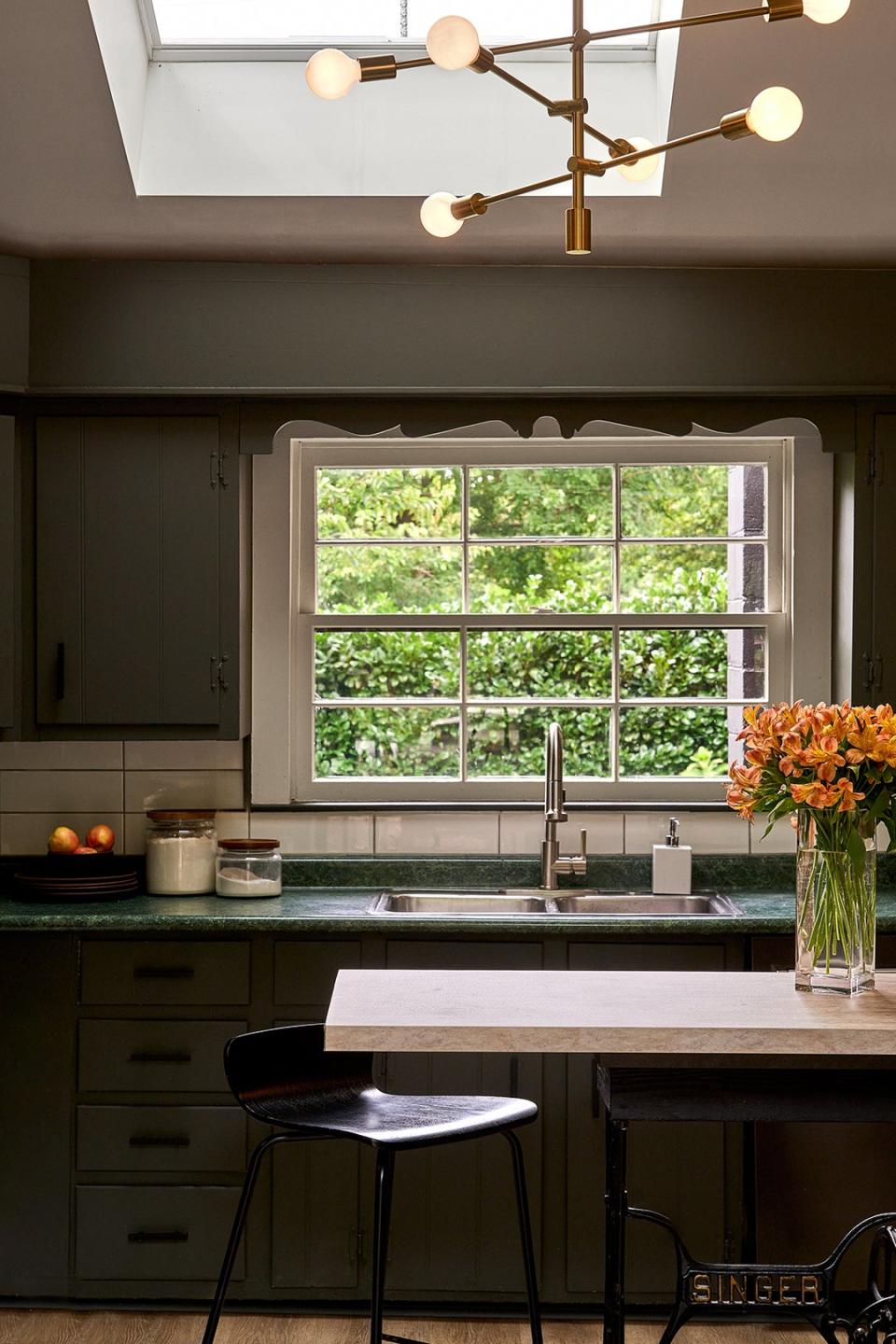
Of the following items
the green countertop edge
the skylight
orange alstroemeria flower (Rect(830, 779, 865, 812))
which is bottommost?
the green countertop edge

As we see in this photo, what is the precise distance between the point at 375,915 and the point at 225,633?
954 millimetres

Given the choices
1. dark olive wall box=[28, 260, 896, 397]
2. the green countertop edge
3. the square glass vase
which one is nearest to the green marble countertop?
the green countertop edge

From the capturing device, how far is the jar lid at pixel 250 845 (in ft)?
12.9

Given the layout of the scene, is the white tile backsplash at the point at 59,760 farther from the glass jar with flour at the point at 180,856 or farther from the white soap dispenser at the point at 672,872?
the white soap dispenser at the point at 672,872

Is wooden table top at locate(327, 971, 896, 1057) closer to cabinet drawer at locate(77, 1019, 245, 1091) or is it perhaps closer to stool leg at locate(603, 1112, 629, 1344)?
stool leg at locate(603, 1112, 629, 1344)

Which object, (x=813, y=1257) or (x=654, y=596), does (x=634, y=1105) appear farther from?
(x=654, y=596)

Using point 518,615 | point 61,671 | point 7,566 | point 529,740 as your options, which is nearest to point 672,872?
point 529,740

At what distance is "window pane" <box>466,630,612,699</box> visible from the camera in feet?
14.5

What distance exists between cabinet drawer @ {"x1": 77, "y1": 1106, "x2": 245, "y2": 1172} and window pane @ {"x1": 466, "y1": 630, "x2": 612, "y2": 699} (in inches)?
→ 62.2

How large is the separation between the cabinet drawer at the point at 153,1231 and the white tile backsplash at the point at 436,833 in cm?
117

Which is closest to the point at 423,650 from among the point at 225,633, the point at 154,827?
the point at 225,633

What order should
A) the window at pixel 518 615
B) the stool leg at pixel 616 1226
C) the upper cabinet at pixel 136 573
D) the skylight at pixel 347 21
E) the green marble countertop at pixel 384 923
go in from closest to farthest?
the stool leg at pixel 616 1226, the green marble countertop at pixel 384 923, the skylight at pixel 347 21, the upper cabinet at pixel 136 573, the window at pixel 518 615

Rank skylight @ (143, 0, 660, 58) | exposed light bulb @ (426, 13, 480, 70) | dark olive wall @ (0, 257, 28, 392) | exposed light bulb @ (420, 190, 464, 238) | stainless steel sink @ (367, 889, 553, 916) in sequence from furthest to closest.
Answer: stainless steel sink @ (367, 889, 553, 916), dark olive wall @ (0, 257, 28, 392), skylight @ (143, 0, 660, 58), exposed light bulb @ (420, 190, 464, 238), exposed light bulb @ (426, 13, 480, 70)

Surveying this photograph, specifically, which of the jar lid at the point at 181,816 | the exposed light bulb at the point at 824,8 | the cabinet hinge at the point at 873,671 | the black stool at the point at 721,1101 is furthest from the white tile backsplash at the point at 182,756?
the exposed light bulb at the point at 824,8
